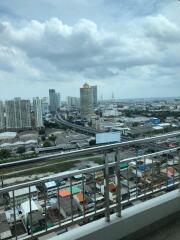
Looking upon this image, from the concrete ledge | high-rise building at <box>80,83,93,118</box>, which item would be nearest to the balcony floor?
the concrete ledge

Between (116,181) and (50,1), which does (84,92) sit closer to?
(50,1)

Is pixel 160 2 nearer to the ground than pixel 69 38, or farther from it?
farther from it

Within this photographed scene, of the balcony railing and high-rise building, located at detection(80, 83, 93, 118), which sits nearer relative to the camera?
the balcony railing

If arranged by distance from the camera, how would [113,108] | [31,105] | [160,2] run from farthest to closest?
[31,105]
[113,108]
[160,2]

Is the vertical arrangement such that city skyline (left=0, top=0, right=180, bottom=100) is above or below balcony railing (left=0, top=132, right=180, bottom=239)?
above

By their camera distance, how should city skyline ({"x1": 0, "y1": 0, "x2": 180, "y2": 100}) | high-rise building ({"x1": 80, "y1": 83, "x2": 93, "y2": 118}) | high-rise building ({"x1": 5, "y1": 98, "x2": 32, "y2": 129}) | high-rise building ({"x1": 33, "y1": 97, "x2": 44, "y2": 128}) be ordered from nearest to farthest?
city skyline ({"x1": 0, "y1": 0, "x2": 180, "y2": 100}) < high-rise building ({"x1": 5, "y1": 98, "x2": 32, "y2": 129}) < high-rise building ({"x1": 80, "y1": 83, "x2": 93, "y2": 118}) < high-rise building ({"x1": 33, "y1": 97, "x2": 44, "y2": 128})

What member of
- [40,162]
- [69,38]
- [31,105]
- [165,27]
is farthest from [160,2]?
[31,105]

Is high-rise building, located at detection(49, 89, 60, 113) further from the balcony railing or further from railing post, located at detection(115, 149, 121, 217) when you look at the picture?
railing post, located at detection(115, 149, 121, 217)
